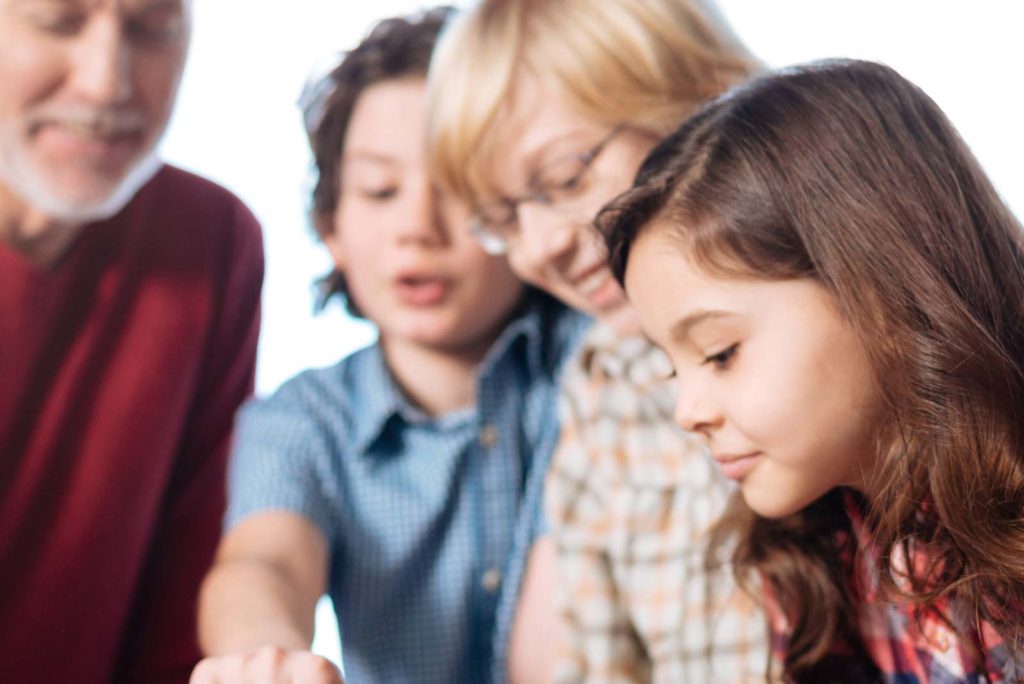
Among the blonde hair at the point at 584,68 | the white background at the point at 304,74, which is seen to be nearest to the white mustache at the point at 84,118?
the white background at the point at 304,74

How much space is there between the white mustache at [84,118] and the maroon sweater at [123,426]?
0.32 ft

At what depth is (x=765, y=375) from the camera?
754 mm

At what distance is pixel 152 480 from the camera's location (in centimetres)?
107

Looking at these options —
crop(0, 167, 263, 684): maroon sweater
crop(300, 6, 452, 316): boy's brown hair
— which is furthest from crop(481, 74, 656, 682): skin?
crop(0, 167, 263, 684): maroon sweater

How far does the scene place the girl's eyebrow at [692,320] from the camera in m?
0.76

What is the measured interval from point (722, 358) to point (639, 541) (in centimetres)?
25

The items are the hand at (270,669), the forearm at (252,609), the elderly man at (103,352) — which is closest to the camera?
the hand at (270,669)

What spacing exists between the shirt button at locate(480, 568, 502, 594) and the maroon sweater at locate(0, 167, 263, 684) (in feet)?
0.77

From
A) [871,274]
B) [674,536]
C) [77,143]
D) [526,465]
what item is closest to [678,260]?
[871,274]

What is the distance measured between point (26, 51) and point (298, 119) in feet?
0.89

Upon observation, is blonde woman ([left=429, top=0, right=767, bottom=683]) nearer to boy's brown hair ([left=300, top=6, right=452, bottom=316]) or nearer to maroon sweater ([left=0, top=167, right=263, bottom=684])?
boy's brown hair ([left=300, top=6, right=452, bottom=316])

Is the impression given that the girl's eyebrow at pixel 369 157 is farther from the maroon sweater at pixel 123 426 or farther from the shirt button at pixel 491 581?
the shirt button at pixel 491 581

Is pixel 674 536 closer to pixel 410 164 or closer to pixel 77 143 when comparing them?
pixel 410 164

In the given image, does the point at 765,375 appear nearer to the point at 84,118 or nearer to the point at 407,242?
the point at 407,242
